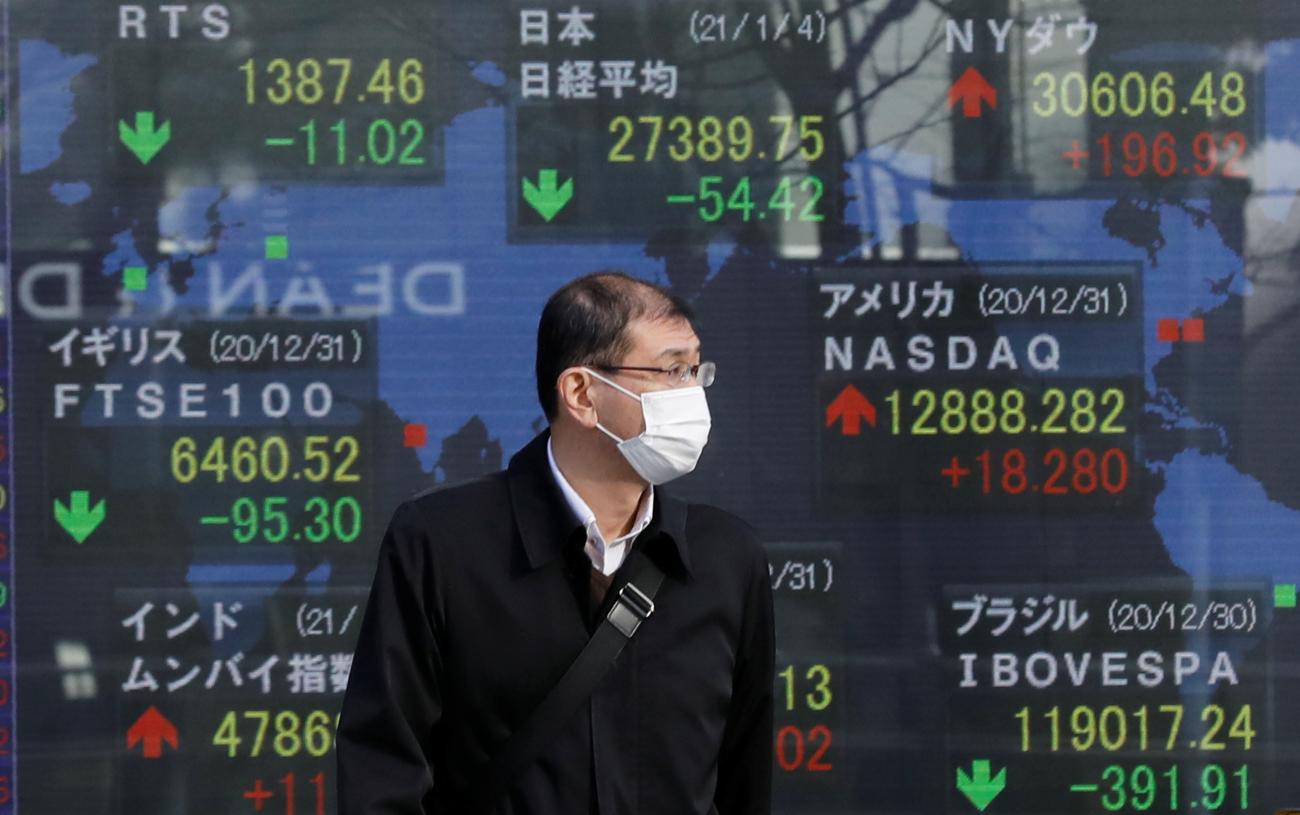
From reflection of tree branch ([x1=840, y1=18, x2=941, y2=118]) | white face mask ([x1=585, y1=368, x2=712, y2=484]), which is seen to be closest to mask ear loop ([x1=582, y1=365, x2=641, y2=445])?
white face mask ([x1=585, y1=368, x2=712, y2=484])

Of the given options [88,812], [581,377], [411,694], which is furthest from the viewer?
[88,812]

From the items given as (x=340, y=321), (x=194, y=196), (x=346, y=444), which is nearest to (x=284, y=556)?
(x=346, y=444)

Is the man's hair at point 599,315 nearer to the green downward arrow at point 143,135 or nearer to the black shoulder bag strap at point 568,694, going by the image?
the black shoulder bag strap at point 568,694

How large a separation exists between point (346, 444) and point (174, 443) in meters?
0.40

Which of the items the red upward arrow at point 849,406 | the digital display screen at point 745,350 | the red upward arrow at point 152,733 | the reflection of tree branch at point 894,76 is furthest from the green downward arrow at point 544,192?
the red upward arrow at point 152,733

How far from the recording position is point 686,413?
252 cm

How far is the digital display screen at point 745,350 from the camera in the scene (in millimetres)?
3986

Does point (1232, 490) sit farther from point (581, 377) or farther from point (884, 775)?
point (581, 377)

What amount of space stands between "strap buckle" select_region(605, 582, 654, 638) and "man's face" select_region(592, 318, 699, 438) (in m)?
0.24

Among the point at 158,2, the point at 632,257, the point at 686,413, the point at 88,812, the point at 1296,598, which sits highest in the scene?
the point at 158,2

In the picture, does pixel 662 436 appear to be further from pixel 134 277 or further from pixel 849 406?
pixel 134 277

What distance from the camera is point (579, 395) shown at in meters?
2.47

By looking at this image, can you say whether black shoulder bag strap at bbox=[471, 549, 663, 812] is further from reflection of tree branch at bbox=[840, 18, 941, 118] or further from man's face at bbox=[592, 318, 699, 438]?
reflection of tree branch at bbox=[840, 18, 941, 118]

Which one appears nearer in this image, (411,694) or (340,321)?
(411,694)
